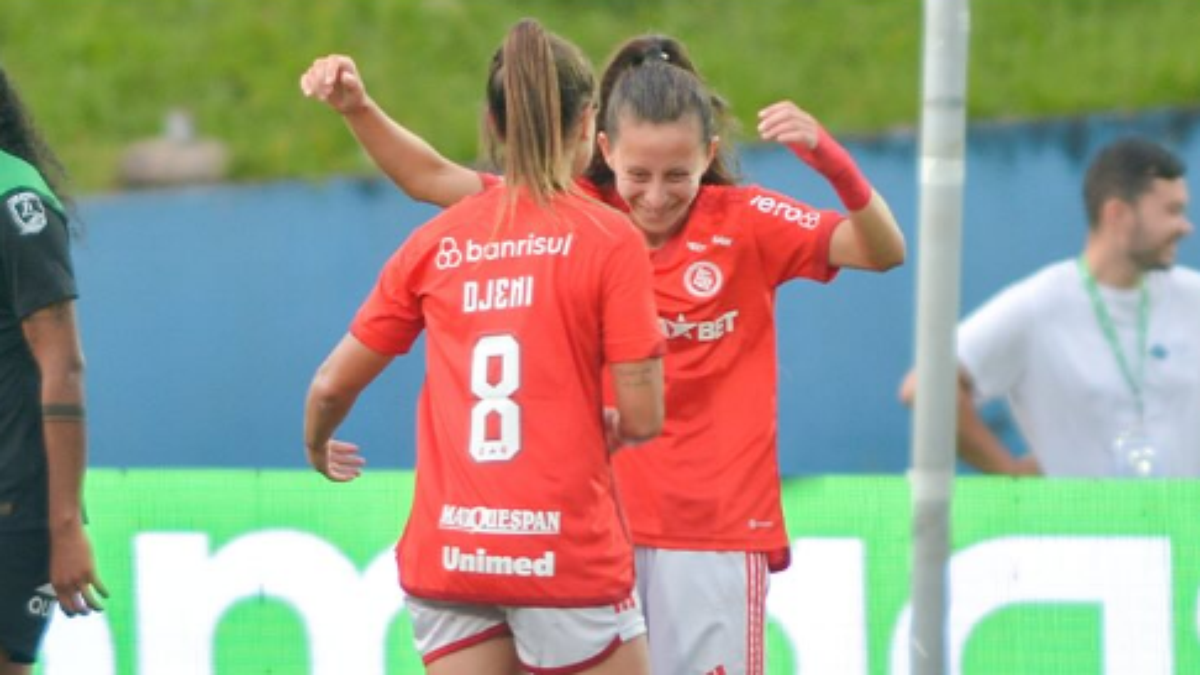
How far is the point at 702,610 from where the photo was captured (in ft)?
16.1

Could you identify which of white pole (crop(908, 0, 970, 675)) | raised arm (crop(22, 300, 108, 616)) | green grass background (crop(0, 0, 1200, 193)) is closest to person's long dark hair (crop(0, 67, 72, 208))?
raised arm (crop(22, 300, 108, 616))

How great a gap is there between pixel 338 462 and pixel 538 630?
2.19 feet

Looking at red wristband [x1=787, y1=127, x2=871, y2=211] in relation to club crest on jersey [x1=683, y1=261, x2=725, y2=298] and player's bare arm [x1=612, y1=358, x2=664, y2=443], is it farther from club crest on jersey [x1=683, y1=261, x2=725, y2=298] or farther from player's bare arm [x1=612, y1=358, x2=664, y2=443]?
player's bare arm [x1=612, y1=358, x2=664, y2=443]

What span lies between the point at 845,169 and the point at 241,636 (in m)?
2.76

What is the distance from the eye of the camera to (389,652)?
650 cm

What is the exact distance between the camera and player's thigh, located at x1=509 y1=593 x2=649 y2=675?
4309 mm

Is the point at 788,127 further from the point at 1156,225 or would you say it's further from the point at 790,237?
the point at 1156,225

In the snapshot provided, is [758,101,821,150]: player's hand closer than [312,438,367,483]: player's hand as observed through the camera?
Yes

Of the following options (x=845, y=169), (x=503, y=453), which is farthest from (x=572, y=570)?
(x=845, y=169)

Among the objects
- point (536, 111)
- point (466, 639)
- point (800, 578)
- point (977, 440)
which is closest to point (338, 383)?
point (466, 639)

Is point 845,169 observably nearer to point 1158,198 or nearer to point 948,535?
point 948,535

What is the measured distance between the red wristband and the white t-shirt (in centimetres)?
267

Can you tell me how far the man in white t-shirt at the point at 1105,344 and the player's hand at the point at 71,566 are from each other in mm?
3367

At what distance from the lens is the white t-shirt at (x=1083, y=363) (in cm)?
732
